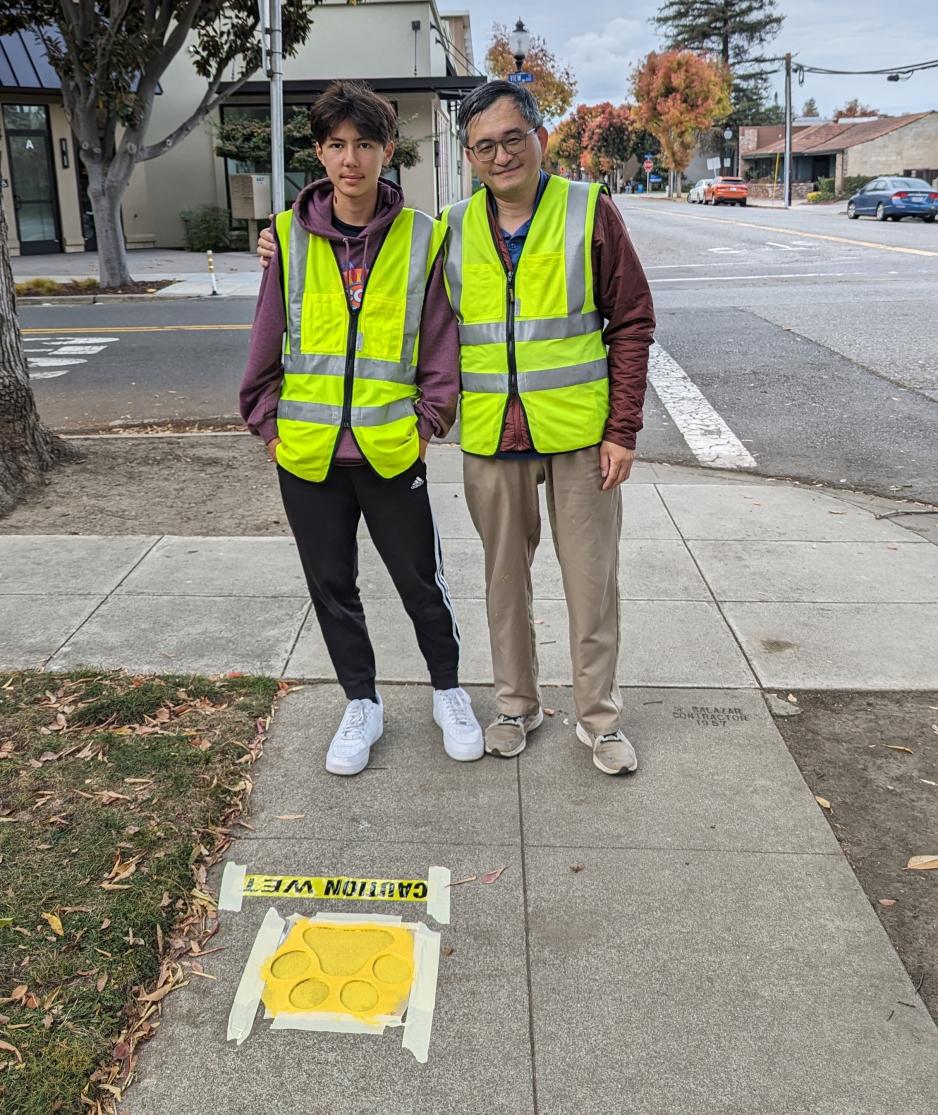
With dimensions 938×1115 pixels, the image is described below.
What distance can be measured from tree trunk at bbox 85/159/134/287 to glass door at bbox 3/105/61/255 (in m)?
7.44

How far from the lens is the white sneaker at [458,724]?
349 centimetres

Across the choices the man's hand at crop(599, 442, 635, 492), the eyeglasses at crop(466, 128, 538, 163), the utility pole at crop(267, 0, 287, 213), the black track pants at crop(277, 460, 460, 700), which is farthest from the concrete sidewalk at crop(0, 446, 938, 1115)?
the utility pole at crop(267, 0, 287, 213)

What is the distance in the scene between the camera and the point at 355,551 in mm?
3346

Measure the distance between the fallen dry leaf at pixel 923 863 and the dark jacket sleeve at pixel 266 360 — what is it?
2.20m

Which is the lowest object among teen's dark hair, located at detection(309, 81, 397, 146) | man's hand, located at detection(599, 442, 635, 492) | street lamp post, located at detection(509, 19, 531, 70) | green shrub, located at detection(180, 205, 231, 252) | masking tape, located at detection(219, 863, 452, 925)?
masking tape, located at detection(219, 863, 452, 925)

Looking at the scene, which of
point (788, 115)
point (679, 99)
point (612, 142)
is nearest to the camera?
point (788, 115)

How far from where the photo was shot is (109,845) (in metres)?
3.01

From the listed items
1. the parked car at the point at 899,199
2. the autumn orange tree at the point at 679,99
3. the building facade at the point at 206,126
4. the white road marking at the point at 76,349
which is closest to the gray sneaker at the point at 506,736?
the white road marking at the point at 76,349

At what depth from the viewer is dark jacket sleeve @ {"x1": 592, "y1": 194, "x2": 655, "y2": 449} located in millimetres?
3006

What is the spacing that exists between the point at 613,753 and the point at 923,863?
0.95 metres

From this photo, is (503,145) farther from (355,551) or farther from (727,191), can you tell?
(727,191)

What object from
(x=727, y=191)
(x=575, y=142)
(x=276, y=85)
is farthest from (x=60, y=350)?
(x=575, y=142)

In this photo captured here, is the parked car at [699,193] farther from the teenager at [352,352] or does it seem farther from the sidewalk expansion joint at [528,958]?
the sidewalk expansion joint at [528,958]

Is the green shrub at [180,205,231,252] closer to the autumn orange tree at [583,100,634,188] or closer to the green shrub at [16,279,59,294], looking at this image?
the green shrub at [16,279,59,294]
